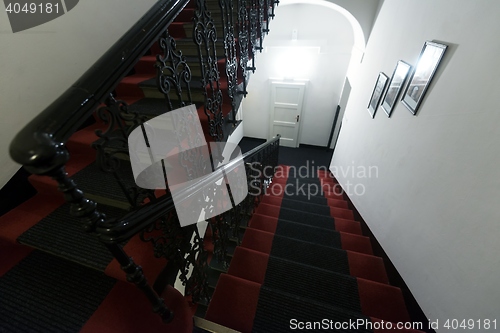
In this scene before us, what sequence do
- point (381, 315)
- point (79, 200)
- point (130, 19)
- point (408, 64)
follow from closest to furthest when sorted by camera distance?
point (79, 200) → point (381, 315) → point (408, 64) → point (130, 19)

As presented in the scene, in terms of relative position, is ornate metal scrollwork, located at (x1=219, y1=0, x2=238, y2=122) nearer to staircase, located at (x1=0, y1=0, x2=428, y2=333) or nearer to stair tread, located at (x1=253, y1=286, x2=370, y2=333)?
staircase, located at (x1=0, y1=0, x2=428, y2=333)

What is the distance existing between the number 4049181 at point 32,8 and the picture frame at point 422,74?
2795mm

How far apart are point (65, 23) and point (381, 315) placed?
3134 mm

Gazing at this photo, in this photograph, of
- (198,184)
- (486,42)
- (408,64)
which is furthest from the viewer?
(408,64)

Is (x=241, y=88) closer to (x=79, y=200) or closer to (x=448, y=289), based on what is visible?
(x=79, y=200)

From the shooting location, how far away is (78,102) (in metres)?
0.52

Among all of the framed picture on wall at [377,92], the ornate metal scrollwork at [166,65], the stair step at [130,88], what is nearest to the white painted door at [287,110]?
the framed picture on wall at [377,92]

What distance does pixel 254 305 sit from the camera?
115 cm

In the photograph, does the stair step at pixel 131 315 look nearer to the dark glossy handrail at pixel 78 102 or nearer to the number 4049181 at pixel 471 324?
the dark glossy handrail at pixel 78 102

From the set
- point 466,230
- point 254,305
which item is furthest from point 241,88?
point 466,230

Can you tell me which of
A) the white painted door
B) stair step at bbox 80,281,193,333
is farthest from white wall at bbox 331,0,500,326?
the white painted door

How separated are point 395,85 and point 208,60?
76.9 inches

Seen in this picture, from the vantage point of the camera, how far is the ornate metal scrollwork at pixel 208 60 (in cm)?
100

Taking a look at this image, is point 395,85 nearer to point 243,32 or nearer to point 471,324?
point 243,32
